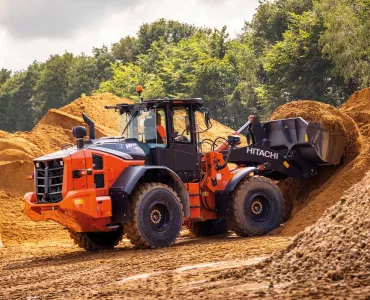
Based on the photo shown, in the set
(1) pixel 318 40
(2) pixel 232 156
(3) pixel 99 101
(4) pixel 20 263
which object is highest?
(1) pixel 318 40

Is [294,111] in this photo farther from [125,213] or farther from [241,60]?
[241,60]

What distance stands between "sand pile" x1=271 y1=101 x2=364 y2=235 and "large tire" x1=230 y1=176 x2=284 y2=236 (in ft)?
1.34

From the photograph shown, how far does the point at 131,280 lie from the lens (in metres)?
10.8

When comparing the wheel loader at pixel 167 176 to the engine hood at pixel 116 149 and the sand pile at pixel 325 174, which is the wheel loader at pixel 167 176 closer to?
the engine hood at pixel 116 149

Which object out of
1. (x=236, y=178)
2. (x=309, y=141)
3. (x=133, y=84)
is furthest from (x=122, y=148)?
(x=133, y=84)

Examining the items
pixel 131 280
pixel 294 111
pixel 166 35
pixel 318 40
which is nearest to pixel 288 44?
pixel 318 40

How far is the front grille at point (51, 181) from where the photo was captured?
15.0m

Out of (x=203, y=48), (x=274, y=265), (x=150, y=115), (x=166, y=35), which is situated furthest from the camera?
(x=166, y=35)

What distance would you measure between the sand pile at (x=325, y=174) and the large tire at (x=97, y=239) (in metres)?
3.39

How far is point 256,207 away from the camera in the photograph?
17.1 m

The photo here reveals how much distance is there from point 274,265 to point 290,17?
46.3 meters

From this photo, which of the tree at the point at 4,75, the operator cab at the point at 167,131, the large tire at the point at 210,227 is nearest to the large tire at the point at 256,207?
the operator cab at the point at 167,131

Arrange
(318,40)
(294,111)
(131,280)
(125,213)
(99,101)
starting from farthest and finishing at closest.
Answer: (318,40) < (99,101) < (294,111) < (125,213) < (131,280)

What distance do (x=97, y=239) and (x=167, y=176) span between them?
2022 mm
